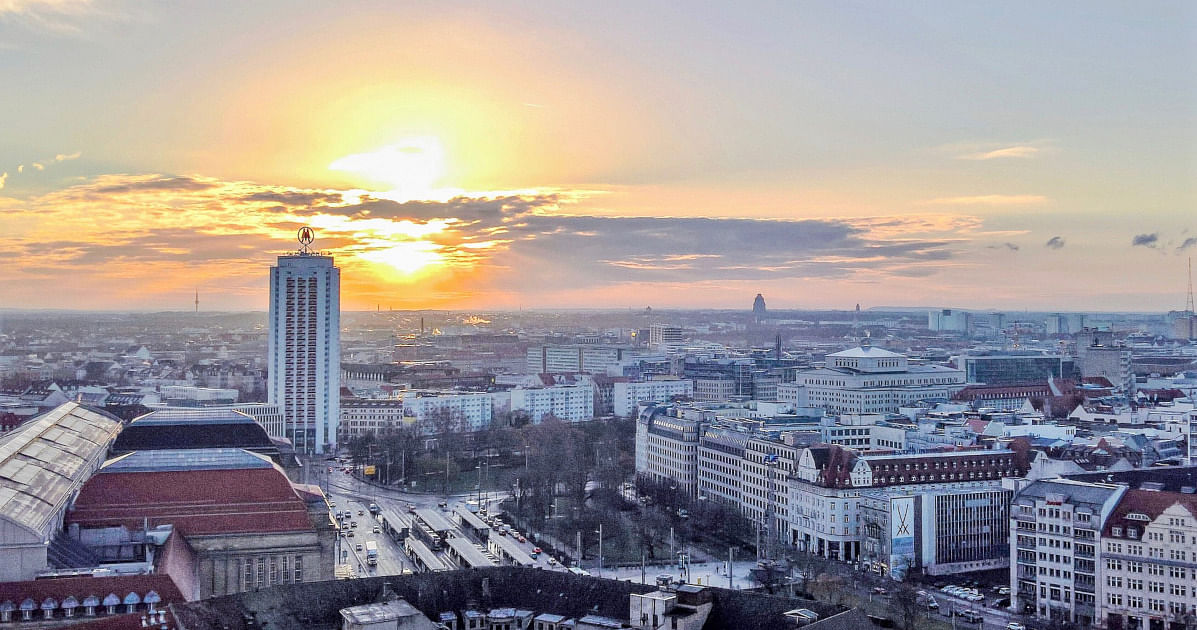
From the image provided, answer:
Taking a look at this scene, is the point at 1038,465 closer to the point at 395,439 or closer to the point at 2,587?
the point at 2,587

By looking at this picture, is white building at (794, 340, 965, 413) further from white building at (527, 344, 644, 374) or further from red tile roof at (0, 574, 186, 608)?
white building at (527, 344, 644, 374)

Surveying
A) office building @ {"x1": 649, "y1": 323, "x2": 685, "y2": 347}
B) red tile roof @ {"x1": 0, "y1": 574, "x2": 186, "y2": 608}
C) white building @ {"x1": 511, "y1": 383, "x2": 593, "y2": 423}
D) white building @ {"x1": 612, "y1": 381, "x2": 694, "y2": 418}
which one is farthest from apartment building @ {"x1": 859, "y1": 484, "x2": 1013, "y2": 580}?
office building @ {"x1": 649, "y1": 323, "x2": 685, "y2": 347}

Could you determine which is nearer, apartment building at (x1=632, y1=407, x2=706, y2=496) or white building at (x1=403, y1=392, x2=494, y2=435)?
apartment building at (x1=632, y1=407, x2=706, y2=496)

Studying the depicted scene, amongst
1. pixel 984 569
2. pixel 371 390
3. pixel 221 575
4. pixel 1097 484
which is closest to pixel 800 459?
pixel 984 569

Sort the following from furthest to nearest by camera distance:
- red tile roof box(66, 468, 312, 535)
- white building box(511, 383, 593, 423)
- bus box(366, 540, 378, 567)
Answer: white building box(511, 383, 593, 423)
bus box(366, 540, 378, 567)
red tile roof box(66, 468, 312, 535)

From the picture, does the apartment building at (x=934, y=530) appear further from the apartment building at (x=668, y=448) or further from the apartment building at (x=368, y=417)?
the apartment building at (x=368, y=417)

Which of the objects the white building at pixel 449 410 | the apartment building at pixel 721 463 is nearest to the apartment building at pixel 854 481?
the apartment building at pixel 721 463

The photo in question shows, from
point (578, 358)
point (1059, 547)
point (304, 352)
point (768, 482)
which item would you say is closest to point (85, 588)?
point (1059, 547)
